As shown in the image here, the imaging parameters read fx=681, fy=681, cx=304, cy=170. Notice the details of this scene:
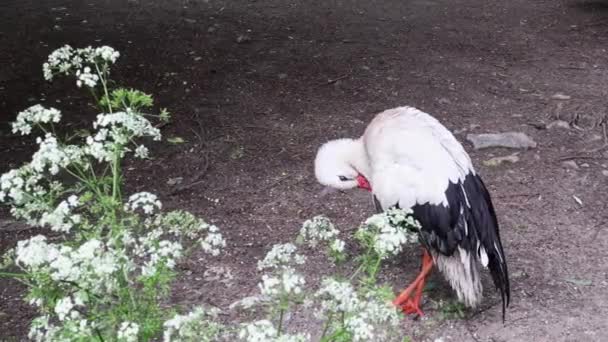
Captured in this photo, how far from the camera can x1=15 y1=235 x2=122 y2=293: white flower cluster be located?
57.8 inches

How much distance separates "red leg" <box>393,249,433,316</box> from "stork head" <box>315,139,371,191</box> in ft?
1.49

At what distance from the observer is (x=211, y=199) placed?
394 cm

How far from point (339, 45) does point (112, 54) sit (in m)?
4.25

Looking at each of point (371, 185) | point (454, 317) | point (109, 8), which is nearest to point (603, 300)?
point (454, 317)

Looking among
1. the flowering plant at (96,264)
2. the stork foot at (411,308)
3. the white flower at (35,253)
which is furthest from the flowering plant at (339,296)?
the stork foot at (411,308)

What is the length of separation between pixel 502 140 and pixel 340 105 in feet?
3.98

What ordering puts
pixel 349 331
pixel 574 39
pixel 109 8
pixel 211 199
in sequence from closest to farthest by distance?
pixel 349 331
pixel 211 199
pixel 574 39
pixel 109 8

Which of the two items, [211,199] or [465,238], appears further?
[211,199]

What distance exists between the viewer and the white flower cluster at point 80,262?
1.47 meters

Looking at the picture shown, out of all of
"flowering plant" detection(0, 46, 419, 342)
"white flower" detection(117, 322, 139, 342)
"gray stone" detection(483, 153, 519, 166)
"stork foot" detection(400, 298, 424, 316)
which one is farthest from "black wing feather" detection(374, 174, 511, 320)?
"white flower" detection(117, 322, 139, 342)

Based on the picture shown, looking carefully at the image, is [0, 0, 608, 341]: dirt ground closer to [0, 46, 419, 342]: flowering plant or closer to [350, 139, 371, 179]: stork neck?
[350, 139, 371, 179]: stork neck

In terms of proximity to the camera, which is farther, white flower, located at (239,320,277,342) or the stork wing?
the stork wing

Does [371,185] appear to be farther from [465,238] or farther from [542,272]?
[542,272]

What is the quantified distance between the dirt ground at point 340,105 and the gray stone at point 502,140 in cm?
7
